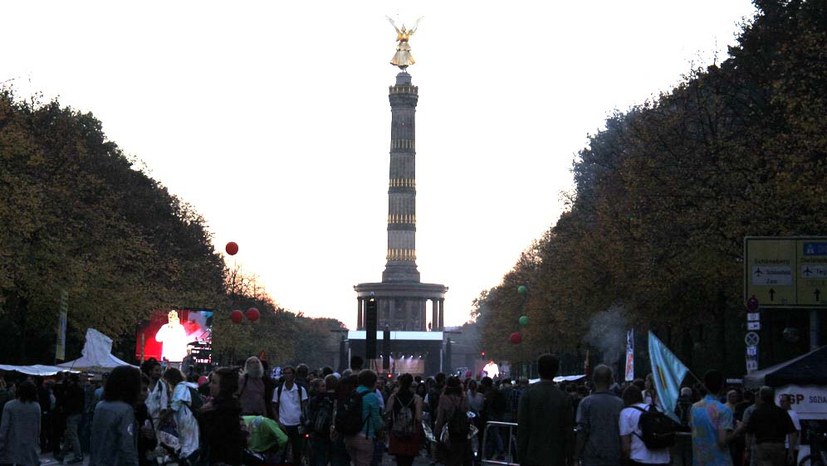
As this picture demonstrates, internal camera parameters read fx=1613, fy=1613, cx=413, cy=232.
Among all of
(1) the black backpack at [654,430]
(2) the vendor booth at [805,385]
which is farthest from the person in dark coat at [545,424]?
(2) the vendor booth at [805,385]

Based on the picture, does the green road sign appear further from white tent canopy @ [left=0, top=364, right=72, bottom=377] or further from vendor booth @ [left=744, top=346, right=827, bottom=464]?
white tent canopy @ [left=0, top=364, right=72, bottom=377]

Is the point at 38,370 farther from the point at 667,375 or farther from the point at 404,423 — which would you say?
the point at 667,375

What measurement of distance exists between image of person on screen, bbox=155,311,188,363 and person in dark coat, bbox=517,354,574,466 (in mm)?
44989

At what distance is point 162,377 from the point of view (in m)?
18.4

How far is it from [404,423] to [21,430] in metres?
5.23

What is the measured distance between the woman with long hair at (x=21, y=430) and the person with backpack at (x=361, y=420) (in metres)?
3.66

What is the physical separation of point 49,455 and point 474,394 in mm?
9788

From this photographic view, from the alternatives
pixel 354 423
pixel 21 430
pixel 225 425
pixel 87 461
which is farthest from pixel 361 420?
pixel 87 461

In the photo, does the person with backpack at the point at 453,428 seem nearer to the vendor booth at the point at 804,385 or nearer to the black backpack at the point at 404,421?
the black backpack at the point at 404,421

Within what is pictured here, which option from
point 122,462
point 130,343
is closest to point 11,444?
point 122,462

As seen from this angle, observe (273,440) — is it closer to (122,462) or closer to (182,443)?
(182,443)

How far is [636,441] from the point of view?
1520 centimetres

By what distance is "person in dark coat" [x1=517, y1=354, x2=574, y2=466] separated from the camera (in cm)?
1479

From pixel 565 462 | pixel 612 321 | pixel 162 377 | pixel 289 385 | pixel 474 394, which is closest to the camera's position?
pixel 565 462
